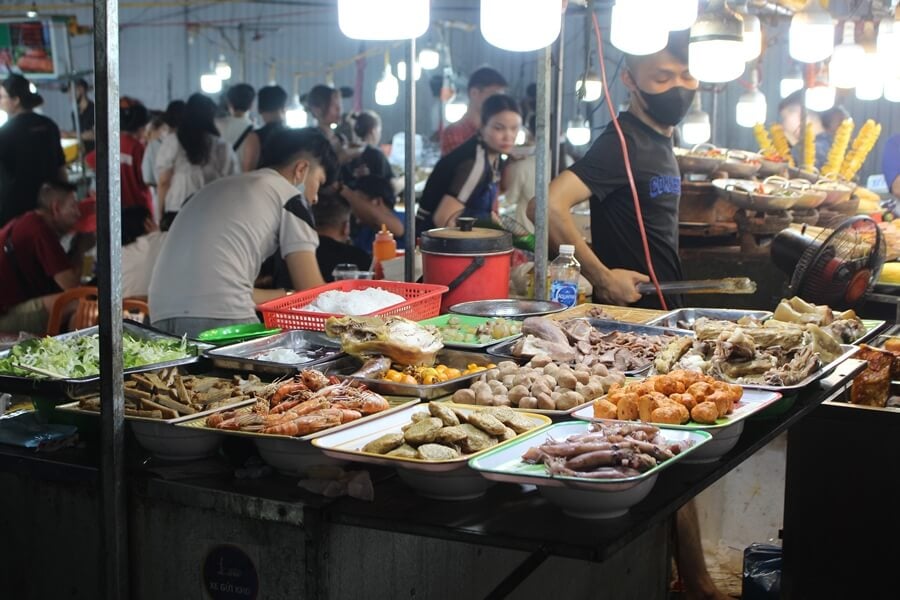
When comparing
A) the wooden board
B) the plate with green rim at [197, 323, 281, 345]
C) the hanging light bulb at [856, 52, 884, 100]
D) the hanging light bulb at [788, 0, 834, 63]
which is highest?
the hanging light bulb at [788, 0, 834, 63]

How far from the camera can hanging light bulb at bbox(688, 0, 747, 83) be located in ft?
14.0

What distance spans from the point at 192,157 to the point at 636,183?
13.7ft

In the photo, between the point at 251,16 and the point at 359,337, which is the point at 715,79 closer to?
the point at 359,337

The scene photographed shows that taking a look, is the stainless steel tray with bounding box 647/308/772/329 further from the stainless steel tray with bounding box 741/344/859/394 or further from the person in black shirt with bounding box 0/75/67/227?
the person in black shirt with bounding box 0/75/67/227

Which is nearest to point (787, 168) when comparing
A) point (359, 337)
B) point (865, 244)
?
point (865, 244)

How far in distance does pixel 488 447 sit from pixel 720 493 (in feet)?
9.23

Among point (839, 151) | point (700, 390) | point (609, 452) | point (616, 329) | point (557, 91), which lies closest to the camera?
point (609, 452)

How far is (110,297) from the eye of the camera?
93.4 inches

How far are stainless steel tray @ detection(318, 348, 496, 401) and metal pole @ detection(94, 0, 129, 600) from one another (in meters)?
0.72

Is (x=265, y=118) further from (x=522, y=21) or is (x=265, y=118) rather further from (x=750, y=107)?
(x=522, y=21)

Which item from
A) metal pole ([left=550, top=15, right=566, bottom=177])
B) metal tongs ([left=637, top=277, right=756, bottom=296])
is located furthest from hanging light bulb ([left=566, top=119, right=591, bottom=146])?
metal tongs ([left=637, top=277, right=756, bottom=296])

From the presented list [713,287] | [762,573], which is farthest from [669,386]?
[713,287]

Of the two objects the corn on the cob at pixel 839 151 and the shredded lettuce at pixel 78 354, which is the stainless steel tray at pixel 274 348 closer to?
the shredded lettuce at pixel 78 354

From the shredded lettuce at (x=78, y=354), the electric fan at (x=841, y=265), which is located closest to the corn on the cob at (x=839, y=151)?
the electric fan at (x=841, y=265)
